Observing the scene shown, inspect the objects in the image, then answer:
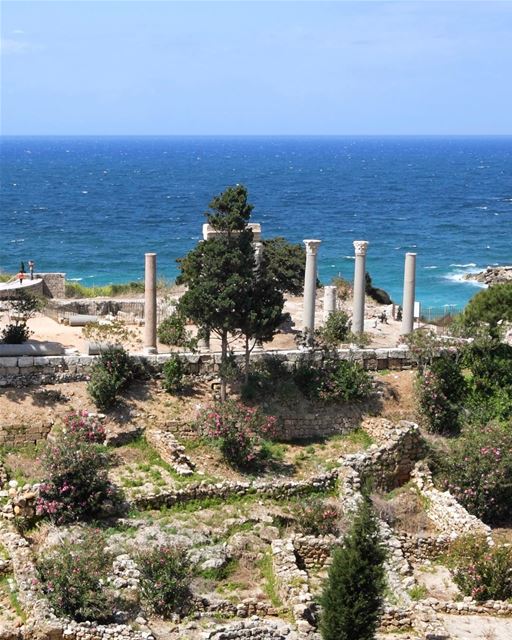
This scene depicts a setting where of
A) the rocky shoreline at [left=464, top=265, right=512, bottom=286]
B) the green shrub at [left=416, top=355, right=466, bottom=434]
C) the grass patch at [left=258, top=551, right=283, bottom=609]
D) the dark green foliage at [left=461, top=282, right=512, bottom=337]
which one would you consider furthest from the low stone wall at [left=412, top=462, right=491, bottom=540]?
the rocky shoreline at [left=464, top=265, right=512, bottom=286]

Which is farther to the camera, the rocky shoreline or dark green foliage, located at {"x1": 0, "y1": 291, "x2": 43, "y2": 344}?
the rocky shoreline

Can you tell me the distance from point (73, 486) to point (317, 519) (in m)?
5.40

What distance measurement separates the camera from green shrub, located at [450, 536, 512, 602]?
20.6 m

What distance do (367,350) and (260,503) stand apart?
→ 7.74 meters

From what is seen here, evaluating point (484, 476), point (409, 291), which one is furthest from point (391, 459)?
point (409, 291)

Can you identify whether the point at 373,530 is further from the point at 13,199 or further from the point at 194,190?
the point at 194,190

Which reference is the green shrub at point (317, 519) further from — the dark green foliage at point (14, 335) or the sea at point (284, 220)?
the sea at point (284, 220)

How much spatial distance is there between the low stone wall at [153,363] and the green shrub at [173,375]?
0.36 meters

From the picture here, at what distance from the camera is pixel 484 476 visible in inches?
980

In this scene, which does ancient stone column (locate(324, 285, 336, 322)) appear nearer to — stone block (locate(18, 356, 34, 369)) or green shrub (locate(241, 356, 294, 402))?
green shrub (locate(241, 356, 294, 402))

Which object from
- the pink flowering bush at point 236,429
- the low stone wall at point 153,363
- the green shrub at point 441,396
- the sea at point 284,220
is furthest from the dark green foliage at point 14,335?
the sea at point 284,220

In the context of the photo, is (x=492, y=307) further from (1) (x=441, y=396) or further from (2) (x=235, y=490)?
(2) (x=235, y=490)

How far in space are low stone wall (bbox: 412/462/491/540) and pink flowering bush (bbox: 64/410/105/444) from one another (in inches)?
317

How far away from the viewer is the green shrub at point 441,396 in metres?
28.4
